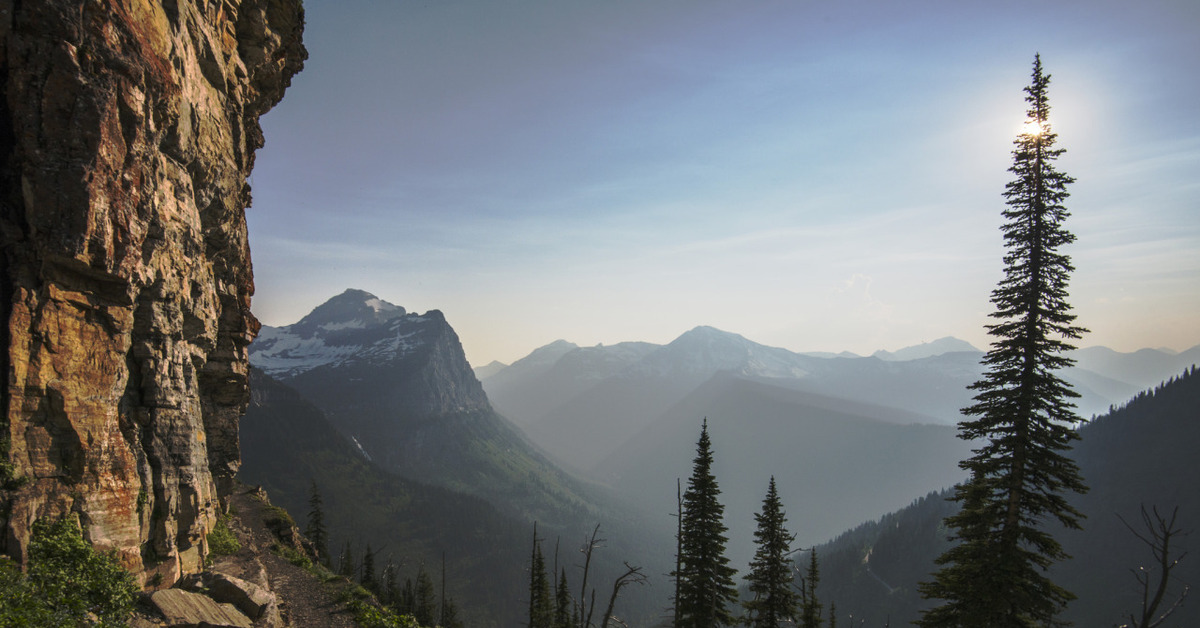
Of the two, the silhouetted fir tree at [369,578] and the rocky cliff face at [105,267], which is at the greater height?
the rocky cliff face at [105,267]

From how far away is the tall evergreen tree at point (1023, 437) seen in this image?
20.2 metres

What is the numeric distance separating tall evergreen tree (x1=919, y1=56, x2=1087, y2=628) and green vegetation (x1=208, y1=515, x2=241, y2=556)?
3289cm

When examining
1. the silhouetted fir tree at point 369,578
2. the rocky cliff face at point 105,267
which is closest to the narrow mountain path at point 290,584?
the rocky cliff face at point 105,267

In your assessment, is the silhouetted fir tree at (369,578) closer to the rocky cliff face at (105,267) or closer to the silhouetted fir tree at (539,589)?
the silhouetted fir tree at (539,589)

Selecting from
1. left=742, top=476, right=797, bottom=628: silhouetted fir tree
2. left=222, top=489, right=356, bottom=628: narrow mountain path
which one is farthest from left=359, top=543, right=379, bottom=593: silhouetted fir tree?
left=742, top=476, right=797, bottom=628: silhouetted fir tree

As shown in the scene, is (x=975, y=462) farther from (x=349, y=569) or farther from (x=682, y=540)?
(x=349, y=569)

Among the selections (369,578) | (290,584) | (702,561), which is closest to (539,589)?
(702,561)

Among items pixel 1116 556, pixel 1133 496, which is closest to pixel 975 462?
pixel 1116 556

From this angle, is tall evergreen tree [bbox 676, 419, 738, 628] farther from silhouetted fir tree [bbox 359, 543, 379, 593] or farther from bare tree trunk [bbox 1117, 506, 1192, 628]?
silhouetted fir tree [bbox 359, 543, 379, 593]

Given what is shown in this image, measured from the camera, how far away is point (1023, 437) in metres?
20.8

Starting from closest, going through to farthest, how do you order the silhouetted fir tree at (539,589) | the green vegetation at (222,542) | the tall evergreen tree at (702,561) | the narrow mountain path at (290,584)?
the narrow mountain path at (290,584), the green vegetation at (222,542), the tall evergreen tree at (702,561), the silhouetted fir tree at (539,589)

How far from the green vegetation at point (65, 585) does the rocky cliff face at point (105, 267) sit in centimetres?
58

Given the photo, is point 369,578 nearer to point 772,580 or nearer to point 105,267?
point 772,580

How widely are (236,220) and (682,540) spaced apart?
102 ft
